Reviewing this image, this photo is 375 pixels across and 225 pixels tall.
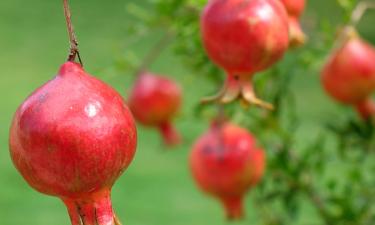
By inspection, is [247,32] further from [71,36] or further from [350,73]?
[350,73]

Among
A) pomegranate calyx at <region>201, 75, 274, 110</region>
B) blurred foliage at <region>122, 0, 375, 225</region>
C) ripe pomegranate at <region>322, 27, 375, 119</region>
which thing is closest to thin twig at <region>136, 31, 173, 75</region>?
blurred foliage at <region>122, 0, 375, 225</region>

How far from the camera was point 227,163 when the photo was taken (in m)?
1.61

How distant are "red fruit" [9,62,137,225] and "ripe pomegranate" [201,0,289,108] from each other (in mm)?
190

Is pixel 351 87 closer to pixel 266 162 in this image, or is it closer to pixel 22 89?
pixel 266 162

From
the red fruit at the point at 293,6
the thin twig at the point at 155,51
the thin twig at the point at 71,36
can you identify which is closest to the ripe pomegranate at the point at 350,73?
the thin twig at the point at 155,51

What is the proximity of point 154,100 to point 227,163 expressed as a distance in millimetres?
565

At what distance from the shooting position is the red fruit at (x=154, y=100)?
6.88 feet

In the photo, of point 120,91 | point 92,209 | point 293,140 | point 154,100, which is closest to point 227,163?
point 293,140

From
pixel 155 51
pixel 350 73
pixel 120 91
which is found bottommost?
pixel 350 73

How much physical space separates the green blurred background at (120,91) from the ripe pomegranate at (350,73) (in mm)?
113

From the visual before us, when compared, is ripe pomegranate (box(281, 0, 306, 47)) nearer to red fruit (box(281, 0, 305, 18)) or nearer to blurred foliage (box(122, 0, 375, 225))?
red fruit (box(281, 0, 305, 18))

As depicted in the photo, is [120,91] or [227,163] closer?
[227,163]

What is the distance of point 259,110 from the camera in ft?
5.72

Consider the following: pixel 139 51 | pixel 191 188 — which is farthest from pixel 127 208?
pixel 139 51
